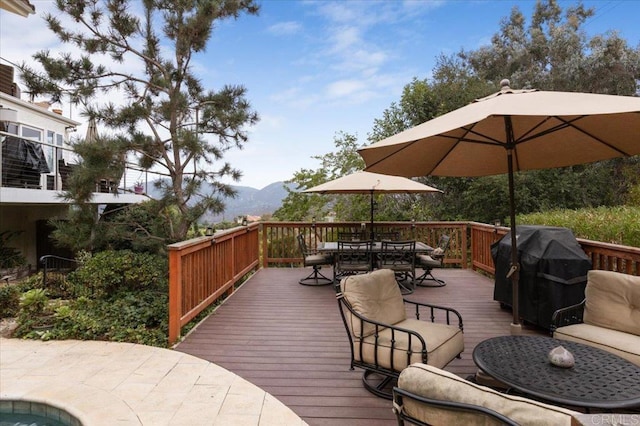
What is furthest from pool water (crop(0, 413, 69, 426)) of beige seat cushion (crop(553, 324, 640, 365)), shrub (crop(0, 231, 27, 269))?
shrub (crop(0, 231, 27, 269))

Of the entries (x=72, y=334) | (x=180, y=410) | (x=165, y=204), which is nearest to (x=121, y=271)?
(x=165, y=204)

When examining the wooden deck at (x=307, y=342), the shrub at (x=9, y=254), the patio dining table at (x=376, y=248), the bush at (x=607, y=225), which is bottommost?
the wooden deck at (x=307, y=342)

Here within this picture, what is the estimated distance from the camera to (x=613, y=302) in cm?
302

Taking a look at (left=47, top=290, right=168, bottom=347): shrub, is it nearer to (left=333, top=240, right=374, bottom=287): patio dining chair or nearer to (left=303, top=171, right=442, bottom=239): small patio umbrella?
(left=333, top=240, right=374, bottom=287): patio dining chair

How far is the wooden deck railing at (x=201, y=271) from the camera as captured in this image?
3.84m

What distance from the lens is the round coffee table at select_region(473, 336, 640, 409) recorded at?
5.76ft

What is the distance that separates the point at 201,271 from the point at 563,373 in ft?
12.3

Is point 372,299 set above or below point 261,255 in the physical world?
above

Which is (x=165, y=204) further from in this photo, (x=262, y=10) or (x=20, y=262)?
(x=20, y=262)

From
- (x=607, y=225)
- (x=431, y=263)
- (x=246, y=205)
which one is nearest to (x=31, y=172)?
(x=246, y=205)

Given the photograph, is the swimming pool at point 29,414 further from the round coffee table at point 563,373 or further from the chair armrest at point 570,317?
the chair armrest at point 570,317

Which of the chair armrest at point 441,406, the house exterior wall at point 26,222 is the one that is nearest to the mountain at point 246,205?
the chair armrest at point 441,406

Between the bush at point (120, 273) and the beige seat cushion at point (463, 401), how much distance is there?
208 inches

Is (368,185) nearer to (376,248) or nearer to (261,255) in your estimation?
(376,248)
